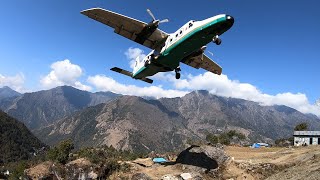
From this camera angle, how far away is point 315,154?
44969 millimetres

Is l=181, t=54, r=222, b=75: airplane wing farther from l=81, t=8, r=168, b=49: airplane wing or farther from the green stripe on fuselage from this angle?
l=81, t=8, r=168, b=49: airplane wing

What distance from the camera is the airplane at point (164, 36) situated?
33.8 meters

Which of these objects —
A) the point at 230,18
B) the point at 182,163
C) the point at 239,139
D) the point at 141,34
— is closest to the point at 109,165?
the point at 182,163

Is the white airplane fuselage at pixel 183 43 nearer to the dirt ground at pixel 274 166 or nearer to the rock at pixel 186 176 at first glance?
the rock at pixel 186 176

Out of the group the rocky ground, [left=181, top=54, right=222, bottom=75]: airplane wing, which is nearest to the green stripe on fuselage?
[left=181, top=54, right=222, bottom=75]: airplane wing

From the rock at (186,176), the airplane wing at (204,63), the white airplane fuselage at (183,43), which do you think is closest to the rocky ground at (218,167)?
the rock at (186,176)

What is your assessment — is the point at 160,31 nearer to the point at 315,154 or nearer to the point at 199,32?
the point at 199,32

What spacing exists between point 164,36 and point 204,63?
10.3 m

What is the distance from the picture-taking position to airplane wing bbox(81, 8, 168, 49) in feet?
120

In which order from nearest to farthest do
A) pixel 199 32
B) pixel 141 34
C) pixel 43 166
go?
pixel 199 32
pixel 141 34
pixel 43 166

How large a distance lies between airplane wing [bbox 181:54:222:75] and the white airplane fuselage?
5.07 m

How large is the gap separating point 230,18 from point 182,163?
90.8 feet

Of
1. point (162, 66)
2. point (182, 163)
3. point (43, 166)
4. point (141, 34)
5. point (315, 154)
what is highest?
point (141, 34)

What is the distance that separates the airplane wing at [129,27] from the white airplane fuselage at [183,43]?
4.66 feet
